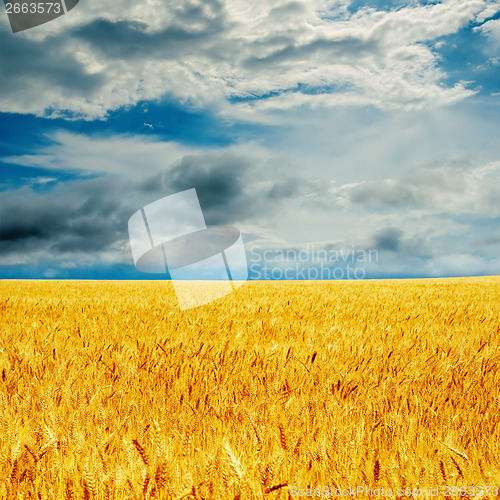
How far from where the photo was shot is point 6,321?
544cm

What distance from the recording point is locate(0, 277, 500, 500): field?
4.74ft

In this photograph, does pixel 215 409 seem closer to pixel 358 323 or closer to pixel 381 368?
pixel 381 368

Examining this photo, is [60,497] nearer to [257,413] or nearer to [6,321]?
[257,413]

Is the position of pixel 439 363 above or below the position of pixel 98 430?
below

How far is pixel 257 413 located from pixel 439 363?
1814mm

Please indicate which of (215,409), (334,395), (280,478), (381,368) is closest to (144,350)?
(215,409)

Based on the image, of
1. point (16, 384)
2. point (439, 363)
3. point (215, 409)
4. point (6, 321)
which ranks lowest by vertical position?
point (439, 363)

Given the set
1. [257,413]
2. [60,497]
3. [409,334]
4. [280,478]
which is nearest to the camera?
[60,497]

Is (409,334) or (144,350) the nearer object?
(144,350)

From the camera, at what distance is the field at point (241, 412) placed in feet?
4.74

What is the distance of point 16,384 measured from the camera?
2727 millimetres

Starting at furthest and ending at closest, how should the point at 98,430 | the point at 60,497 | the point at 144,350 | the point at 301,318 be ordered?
1. the point at 301,318
2. the point at 144,350
3. the point at 98,430
4. the point at 60,497

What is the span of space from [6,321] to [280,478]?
201 inches

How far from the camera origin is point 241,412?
2260 mm
